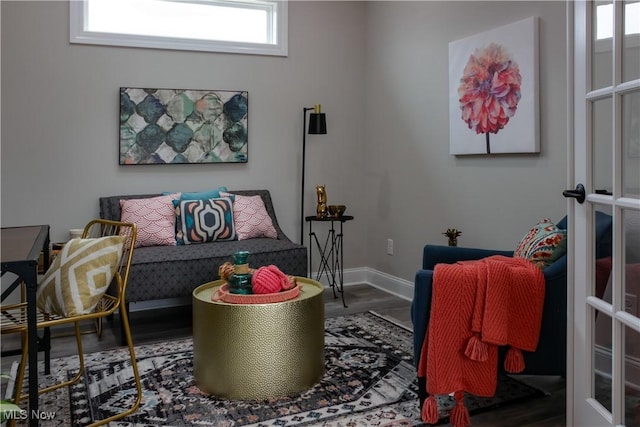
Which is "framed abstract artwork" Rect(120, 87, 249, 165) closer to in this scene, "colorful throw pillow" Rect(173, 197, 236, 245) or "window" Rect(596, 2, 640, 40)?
"colorful throw pillow" Rect(173, 197, 236, 245)

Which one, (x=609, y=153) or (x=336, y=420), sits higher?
(x=609, y=153)

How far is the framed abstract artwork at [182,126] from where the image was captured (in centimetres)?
408

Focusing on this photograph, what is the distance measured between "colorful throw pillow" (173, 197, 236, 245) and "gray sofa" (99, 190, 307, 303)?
0.07 meters

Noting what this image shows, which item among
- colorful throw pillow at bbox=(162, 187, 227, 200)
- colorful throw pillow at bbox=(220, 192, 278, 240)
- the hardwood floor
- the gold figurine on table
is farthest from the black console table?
colorful throw pillow at bbox=(162, 187, 227, 200)

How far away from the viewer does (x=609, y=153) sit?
6.01 ft

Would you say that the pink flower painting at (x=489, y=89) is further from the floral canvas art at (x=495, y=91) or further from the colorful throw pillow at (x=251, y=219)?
the colorful throw pillow at (x=251, y=219)

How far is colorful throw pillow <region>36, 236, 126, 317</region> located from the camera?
2041 mm

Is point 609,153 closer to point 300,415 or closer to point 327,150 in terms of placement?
point 300,415

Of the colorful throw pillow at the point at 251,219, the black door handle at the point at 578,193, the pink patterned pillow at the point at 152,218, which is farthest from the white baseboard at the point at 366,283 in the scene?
the black door handle at the point at 578,193

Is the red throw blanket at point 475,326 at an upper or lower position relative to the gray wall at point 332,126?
lower

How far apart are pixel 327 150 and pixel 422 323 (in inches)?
109

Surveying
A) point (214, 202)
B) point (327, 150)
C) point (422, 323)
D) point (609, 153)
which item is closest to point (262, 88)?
point (327, 150)

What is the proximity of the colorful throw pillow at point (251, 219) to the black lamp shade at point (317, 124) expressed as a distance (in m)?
0.69

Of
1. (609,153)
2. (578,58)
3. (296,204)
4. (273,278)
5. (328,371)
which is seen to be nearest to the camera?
(609,153)
